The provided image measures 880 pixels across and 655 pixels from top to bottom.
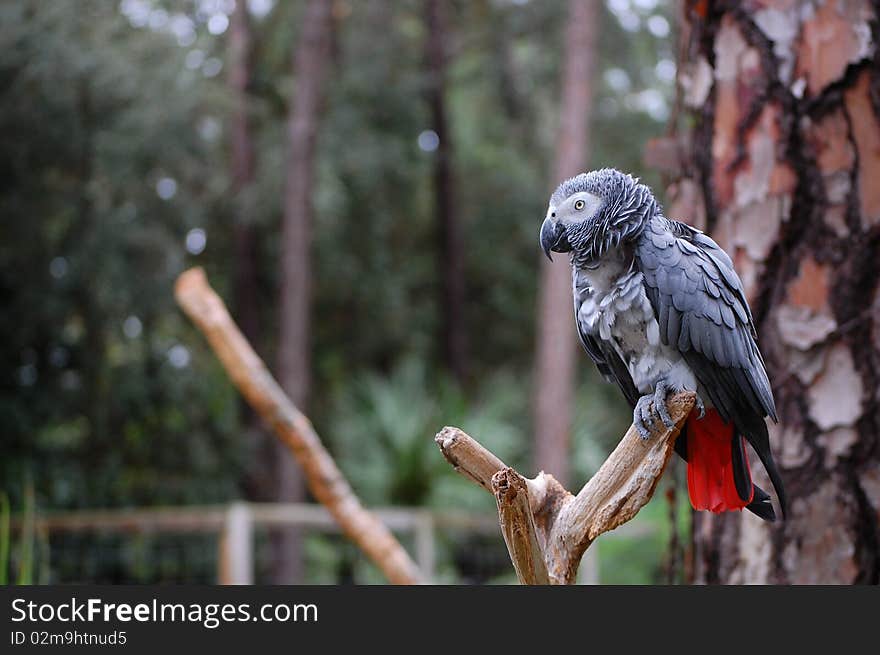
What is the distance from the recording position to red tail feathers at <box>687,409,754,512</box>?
3.34 ft

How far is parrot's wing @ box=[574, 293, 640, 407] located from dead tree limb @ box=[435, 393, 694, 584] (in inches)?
4.8

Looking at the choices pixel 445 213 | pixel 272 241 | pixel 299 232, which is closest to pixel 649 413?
pixel 299 232

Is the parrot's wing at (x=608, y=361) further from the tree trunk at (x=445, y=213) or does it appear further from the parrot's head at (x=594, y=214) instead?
the tree trunk at (x=445, y=213)

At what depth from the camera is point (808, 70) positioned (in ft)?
4.53

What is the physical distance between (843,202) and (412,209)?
264 inches

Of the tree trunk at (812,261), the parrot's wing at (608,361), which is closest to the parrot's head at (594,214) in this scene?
the parrot's wing at (608,361)

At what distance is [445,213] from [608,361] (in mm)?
6526

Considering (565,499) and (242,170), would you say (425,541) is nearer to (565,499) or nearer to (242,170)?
(565,499)

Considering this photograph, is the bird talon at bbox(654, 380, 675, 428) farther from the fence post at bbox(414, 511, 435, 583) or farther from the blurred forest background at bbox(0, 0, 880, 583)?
the fence post at bbox(414, 511, 435, 583)

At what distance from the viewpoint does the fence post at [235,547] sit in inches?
131

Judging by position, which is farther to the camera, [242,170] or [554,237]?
[242,170]

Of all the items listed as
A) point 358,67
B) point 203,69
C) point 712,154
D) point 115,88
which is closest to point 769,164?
point 712,154

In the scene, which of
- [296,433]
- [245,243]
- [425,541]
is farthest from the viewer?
[245,243]

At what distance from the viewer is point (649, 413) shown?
99 centimetres
